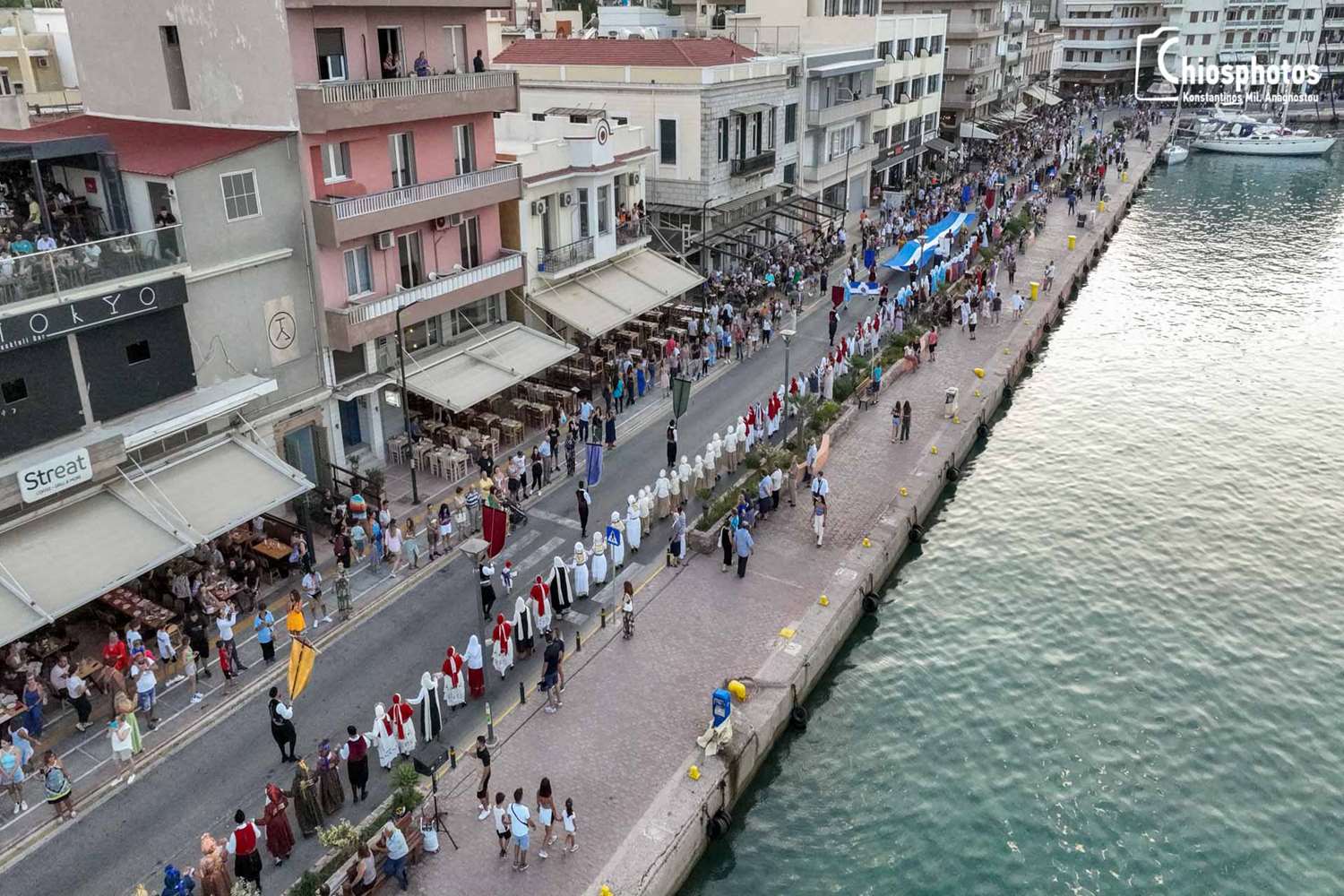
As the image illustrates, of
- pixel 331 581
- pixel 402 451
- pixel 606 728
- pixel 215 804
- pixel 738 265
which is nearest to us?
pixel 215 804

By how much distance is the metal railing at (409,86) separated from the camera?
84.9ft

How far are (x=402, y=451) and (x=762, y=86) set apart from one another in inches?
1087

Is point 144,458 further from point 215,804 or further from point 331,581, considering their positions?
point 215,804

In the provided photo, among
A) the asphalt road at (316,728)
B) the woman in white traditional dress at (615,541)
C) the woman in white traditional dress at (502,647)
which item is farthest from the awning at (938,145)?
the woman in white traditional dress at (502,647)

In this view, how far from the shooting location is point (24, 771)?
18578 millimetres

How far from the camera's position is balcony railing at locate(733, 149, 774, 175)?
4650cm

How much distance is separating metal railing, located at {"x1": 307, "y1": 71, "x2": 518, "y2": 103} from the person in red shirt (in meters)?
14.0

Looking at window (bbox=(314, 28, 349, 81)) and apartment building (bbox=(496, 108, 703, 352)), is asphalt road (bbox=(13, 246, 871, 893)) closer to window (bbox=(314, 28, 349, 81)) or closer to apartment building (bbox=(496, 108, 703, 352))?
apartment building (bbox=(496, 108, 703, 352))

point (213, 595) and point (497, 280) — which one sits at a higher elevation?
point (497, 280)

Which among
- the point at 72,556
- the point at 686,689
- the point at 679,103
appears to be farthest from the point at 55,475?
the point at 679,103

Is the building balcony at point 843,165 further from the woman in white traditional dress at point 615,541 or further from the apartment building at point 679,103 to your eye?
the woman in white traditional dress at point 615,541

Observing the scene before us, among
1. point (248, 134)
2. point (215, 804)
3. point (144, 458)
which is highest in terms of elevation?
point (248, 134)

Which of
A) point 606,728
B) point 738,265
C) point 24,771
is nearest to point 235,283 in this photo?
point 24,771
